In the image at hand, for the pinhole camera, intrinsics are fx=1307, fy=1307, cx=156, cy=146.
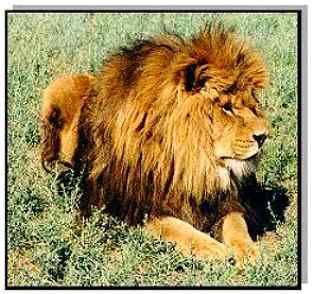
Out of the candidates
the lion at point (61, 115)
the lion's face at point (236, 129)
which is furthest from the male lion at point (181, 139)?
the lion at point (61, 115)

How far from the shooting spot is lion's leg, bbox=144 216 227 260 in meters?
3.78

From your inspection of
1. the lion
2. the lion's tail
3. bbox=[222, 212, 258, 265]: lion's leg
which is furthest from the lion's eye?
the lion's tail

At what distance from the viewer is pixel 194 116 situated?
12.3ft

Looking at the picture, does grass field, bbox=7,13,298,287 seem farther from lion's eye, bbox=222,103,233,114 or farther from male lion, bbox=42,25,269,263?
lion's eye, bbox=222,103,233,114

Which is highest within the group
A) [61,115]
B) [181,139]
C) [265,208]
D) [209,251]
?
[61,115]

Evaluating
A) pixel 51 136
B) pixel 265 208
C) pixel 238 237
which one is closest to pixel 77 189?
pixel 51 136

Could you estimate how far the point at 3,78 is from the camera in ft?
12.9

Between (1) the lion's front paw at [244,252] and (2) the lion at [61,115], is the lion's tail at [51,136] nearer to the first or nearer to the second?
(2) the lion at [61,115]

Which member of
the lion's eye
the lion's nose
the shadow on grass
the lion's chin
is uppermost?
the lion's eye

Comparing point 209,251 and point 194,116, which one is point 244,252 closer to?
point 209,251

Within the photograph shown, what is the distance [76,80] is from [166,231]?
0.63 metres

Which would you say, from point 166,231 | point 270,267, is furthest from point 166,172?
point 270,267

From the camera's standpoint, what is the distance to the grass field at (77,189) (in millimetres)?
3822

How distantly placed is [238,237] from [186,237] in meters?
0.16
